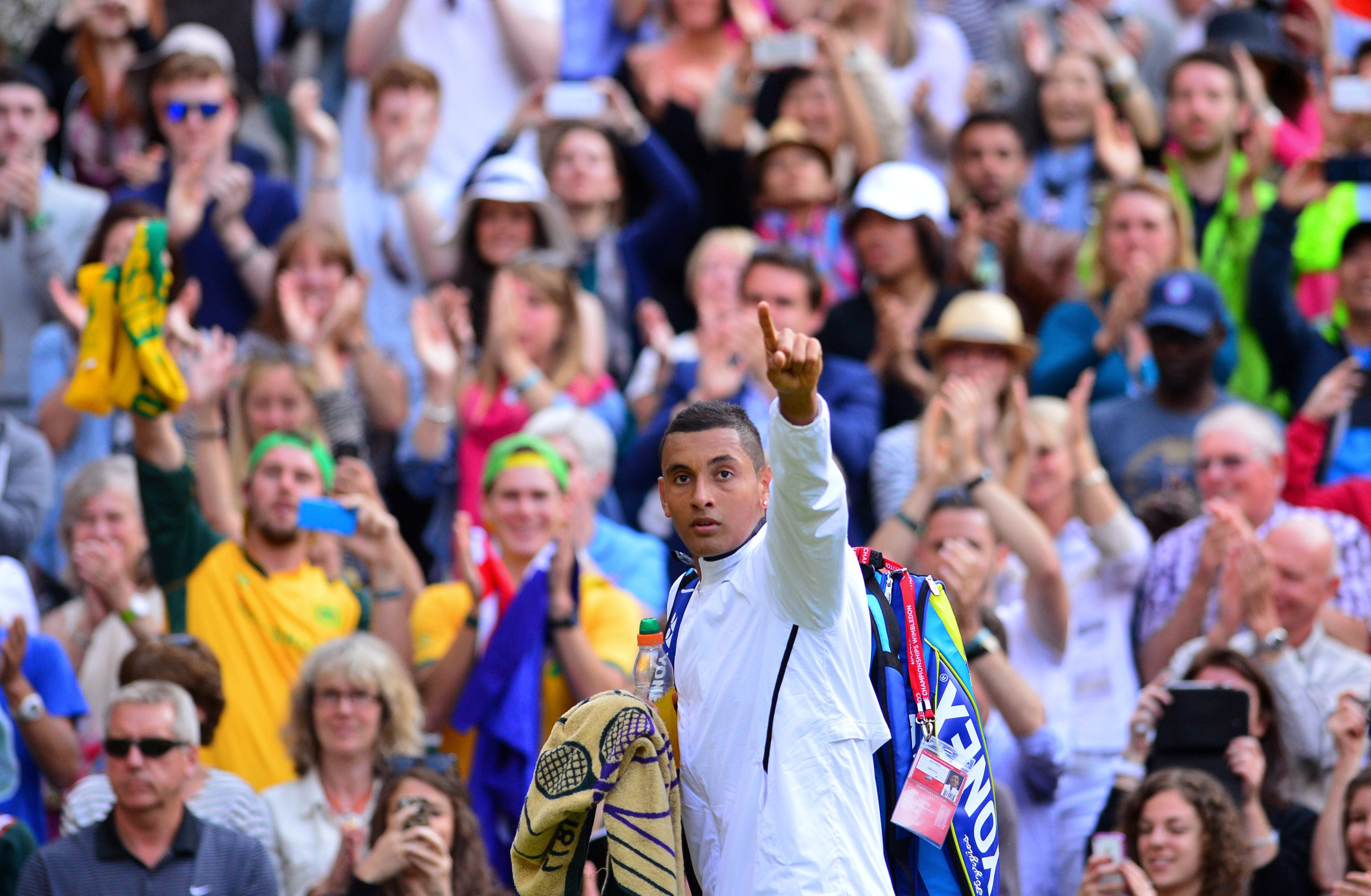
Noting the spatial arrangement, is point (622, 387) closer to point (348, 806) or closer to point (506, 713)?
point (506, 713)

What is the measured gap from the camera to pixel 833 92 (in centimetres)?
1014

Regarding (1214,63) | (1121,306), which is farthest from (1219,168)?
(1121,306)

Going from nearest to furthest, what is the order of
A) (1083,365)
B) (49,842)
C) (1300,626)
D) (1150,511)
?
1. (49,842)
2. (1300,626)
3. (1150,511)
4. (1083,365)

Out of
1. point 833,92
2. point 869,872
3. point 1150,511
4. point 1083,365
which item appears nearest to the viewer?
point 869,872

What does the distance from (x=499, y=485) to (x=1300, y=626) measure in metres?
2.91

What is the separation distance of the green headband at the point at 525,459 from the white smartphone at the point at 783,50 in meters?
3.39

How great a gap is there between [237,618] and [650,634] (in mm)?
3197

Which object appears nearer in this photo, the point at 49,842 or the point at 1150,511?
the point at 49,842

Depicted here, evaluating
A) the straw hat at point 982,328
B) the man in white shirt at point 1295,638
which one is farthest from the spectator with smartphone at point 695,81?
the man in white shirt at point 1295,638

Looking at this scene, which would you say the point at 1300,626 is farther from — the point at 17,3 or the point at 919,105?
the point at 17,3

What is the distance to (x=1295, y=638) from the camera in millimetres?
6852

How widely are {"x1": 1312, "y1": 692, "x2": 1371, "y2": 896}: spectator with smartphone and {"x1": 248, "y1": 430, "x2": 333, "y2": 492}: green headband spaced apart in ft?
12.1

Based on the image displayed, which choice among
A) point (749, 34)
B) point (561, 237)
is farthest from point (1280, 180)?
point (561, 237)

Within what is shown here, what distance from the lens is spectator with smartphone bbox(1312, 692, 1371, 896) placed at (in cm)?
569
